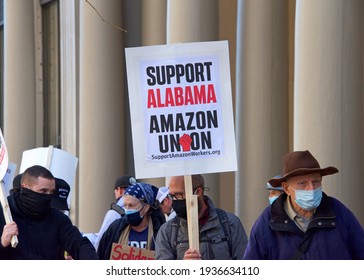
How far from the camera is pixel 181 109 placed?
801 cm

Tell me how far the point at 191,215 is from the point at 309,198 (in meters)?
0.92

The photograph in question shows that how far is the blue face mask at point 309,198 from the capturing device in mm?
7172

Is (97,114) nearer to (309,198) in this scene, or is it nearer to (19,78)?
(19,78)

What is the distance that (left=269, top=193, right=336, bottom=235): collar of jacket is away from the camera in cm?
716

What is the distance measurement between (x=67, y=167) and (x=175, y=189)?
3.07m

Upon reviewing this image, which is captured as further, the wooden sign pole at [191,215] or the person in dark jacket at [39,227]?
the person in dark jacket at [39,227]

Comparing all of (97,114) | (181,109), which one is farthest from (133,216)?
(97,114)

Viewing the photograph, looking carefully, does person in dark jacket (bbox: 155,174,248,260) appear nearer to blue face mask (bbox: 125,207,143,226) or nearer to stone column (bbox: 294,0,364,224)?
blue face mask (bbox: 125,207,143,226)

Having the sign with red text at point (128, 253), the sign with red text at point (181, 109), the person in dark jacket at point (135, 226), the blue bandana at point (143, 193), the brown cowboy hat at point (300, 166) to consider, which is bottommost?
the sign with red text at point (128, 253)

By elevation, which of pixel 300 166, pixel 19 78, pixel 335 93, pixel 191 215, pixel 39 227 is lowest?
pixel 39 227

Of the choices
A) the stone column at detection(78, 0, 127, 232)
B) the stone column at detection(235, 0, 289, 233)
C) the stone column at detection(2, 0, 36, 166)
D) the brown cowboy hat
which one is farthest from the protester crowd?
the stone column at detection(2, 0, 36, 166)

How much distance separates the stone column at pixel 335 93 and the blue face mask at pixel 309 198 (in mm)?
3790

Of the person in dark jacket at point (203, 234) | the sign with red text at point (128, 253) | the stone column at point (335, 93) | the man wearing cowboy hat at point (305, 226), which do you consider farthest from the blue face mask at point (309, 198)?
the stone column at point (335, 93)

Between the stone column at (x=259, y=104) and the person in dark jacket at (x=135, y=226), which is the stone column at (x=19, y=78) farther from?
the person in dark jacket at (x=135, y=226)
